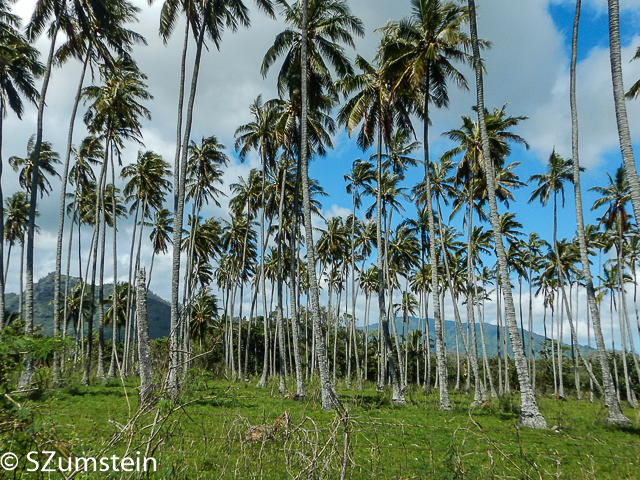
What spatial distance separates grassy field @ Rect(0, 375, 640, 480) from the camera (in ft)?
11.1

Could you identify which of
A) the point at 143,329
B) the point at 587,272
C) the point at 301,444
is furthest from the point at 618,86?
the point at 143,329

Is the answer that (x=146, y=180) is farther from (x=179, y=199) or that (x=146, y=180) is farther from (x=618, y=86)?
(x=618, y=86)

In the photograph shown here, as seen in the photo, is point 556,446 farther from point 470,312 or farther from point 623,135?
point 470,312

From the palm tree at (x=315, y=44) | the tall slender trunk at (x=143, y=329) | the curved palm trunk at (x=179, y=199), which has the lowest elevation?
the tall slender trunk at (x=143, y=329)

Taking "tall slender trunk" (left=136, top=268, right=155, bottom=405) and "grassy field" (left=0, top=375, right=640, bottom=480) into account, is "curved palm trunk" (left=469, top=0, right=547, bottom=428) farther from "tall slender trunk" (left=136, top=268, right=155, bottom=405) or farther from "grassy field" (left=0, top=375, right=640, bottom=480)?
"tall slender trunk" (left=136, top=268, right=155, bottom=405)

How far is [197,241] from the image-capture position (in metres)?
34.5

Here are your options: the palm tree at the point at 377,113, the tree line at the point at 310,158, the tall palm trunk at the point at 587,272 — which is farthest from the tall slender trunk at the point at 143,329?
the tall palm trunk at the point at 587,272

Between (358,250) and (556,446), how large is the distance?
2725 cm

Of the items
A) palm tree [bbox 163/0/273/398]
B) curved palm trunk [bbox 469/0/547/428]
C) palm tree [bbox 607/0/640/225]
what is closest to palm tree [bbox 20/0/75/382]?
palm tree [bbox 163/0/273/398]

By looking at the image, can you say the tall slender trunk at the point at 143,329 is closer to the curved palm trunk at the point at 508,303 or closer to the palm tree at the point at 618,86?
the curved palm trunk at the point at 508,303

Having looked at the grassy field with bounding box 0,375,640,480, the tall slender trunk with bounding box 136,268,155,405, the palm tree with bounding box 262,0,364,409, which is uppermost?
the palm tree with bounding box 262,0,364,409

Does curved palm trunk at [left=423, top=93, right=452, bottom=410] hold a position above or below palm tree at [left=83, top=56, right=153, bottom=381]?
below

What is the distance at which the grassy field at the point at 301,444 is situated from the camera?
3.40 metres

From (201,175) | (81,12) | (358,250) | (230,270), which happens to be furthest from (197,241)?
(81,12)
